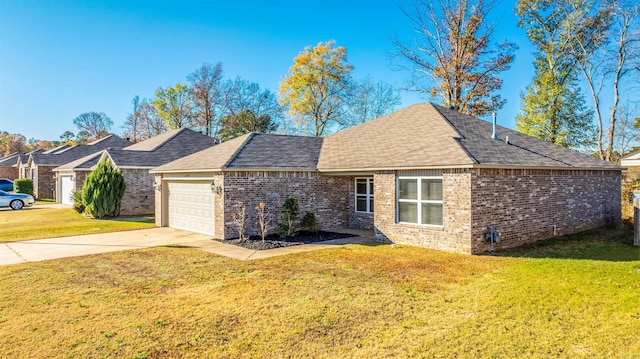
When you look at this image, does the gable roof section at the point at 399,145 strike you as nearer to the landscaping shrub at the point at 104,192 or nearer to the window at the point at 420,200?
the window at the point at 420,200

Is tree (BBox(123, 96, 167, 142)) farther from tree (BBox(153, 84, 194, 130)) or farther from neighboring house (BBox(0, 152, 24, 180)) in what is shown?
neighboring house (BBox(0, 152, 24, 180))

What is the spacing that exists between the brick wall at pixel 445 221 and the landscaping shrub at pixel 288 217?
315cm

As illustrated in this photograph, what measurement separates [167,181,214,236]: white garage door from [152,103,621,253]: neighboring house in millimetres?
40

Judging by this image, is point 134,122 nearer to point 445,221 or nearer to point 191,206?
point 191,206

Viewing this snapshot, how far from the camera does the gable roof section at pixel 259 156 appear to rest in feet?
44.5

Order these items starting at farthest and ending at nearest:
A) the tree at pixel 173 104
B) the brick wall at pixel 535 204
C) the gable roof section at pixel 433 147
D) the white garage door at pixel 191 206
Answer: the tree at pixel 173 104 < the white garage door at pixel 191 206 < the gable roof section at pixel 433 147 < the brick wall at pixel 535 204

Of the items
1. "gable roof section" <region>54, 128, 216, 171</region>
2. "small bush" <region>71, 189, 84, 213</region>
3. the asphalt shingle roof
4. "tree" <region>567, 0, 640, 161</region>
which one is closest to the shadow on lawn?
the asphalt shingle roof

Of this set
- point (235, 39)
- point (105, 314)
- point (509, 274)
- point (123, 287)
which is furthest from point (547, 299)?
point (235, 39)

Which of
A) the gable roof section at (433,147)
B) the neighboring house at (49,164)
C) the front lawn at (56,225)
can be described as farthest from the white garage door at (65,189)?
the gable roof section at (433,147)

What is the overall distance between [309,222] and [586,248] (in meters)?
8.62

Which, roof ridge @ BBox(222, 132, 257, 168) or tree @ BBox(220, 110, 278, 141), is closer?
roof ridge @ BBox(222, 132, 257, 168)

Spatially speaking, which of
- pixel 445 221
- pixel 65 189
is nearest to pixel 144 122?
pixel 65 189

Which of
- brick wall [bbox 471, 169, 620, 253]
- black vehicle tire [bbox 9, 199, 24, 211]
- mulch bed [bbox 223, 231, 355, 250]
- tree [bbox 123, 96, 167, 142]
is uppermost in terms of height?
tree [bbox 123, 96, 167, 142]

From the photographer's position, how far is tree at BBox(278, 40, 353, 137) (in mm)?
36375
